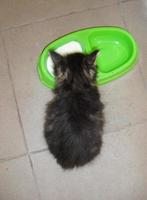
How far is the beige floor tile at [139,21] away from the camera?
1780 millimetres

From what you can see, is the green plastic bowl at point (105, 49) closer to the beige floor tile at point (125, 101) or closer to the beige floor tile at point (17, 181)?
the beige floor tile at point (125, 101)

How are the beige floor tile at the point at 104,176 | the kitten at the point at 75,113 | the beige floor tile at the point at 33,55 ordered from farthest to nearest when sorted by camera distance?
the beige floor tile at the point at 33,55
the beige floor tile at the point at 104,176
the kitten at the point at 75,113

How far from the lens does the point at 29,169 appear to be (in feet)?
5.30

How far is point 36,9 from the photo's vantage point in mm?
1892

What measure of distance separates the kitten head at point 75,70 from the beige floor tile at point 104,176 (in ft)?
1.22

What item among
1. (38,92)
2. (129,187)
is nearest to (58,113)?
(38,92)

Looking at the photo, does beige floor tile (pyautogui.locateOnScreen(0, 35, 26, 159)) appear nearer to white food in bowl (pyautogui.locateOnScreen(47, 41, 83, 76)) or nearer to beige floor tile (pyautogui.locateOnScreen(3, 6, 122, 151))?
beige floor tile (pyautogui.locateOnScreen(3, 6, 122, 151))

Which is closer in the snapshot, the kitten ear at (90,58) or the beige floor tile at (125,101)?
the kitten ear at (90,58)

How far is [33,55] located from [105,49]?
0.37 meters

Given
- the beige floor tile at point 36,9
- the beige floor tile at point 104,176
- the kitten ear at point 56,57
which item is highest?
the beige floor tile at point 36,9

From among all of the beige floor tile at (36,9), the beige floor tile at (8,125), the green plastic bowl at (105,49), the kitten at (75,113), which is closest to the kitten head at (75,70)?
the kitten at (75,113)

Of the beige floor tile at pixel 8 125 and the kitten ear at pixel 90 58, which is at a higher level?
the kitten ear at pixel 90 58

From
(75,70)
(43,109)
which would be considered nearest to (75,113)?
(75,70)

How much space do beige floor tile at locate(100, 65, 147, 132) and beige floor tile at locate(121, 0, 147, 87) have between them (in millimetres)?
83
